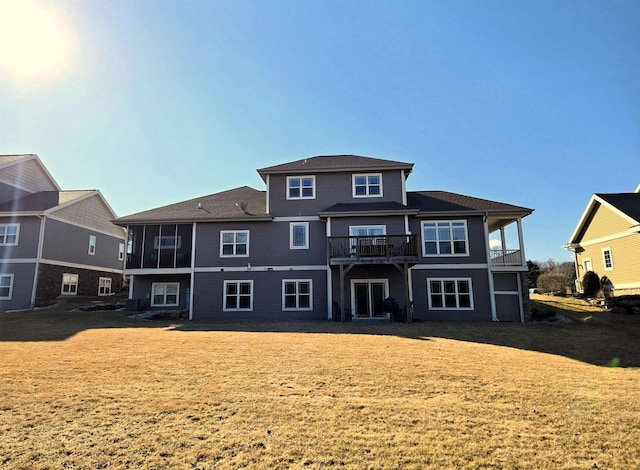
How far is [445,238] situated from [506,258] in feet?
10.4

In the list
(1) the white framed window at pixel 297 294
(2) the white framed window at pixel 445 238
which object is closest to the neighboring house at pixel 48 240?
(1) the white framed window at pixel 297 294

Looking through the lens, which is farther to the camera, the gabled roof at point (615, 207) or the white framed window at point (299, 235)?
the gabled roof at point (615, 207)

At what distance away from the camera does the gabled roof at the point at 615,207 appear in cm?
2148

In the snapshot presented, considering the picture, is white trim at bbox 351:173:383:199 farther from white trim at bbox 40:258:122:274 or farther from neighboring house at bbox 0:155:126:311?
white trim at bbox 40:258:122:274

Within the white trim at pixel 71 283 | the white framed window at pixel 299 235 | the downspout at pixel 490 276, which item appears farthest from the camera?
the white trim at pixel 71 283

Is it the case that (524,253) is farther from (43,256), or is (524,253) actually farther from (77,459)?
(43,256)

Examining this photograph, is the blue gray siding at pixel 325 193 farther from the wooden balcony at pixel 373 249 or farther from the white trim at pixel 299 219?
the wooden balcony at pixel 373 249

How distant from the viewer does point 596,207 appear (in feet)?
81.0

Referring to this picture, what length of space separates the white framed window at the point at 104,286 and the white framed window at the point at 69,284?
2.52 m

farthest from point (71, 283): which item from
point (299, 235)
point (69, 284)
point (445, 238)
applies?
point (445, 238)

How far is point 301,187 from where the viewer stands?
779 inches

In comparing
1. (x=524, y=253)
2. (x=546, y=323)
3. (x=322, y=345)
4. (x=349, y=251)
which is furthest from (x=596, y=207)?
(x=322, y=345)

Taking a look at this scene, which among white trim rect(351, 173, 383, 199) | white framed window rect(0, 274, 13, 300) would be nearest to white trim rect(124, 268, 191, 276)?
white framed window rect(0, 274, 13, 300)

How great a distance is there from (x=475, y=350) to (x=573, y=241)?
2189 centimetres
